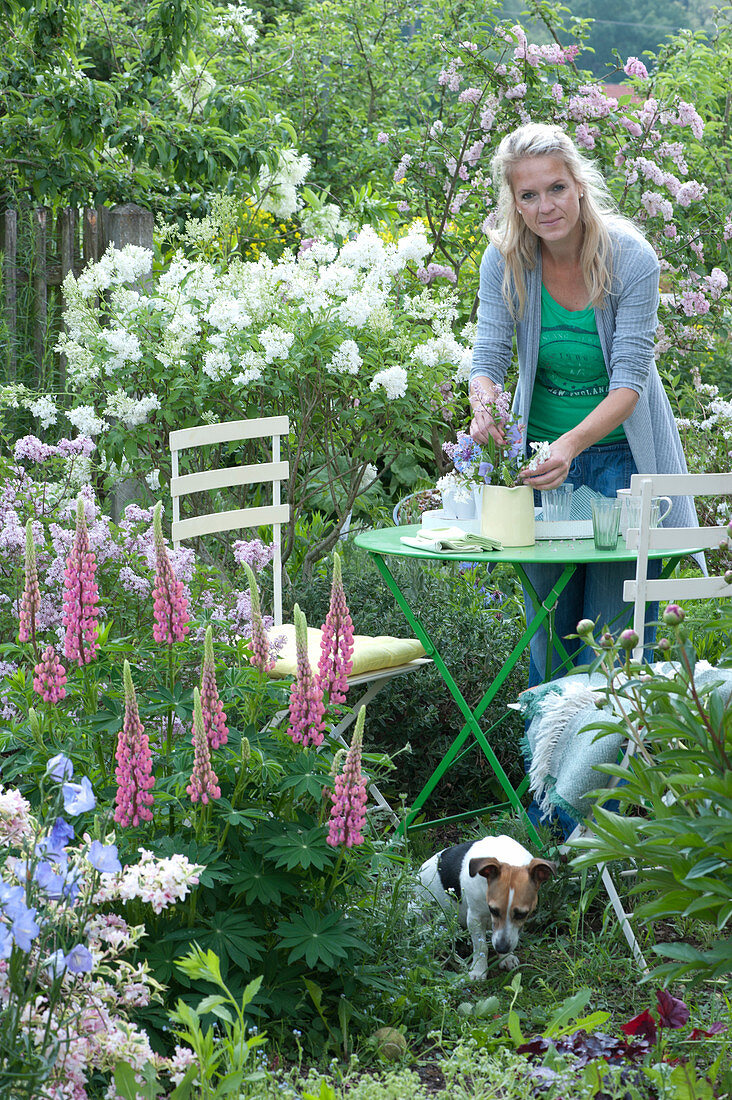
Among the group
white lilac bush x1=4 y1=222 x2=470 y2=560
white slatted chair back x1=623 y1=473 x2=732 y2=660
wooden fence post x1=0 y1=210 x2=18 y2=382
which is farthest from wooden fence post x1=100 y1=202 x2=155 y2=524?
white slatted chair back x1=623 y1=473 x2=732 y2=660

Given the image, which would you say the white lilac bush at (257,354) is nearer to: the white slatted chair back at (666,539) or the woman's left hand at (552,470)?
the woman's left hand at (552,470)

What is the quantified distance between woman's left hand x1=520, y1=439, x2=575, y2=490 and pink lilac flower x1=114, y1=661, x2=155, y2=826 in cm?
158

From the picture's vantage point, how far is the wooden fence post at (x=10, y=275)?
247 inches

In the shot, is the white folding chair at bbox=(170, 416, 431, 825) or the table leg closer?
the table leg

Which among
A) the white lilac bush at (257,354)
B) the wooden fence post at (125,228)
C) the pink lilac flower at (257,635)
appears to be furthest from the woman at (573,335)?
the wooden fence post at (125,228)

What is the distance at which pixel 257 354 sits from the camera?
4.41 m

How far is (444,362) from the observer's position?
4.74 meters

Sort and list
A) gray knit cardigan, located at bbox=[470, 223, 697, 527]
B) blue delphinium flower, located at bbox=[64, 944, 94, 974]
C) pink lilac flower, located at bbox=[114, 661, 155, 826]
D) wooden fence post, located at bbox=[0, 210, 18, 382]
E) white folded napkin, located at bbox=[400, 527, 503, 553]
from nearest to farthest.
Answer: blue delphinium flower, located at bbox=[64, 944, 94, 974] → pink lilac flower, located at bbox=[114, 661, 155, 826] → white folded napkin, located at bbox=[400, 527, 503, 553] → gray knit cardigan, located at bbox=[470, 223, 697, 527] → wooden fence post, located at bbox=[0, 210, 18, 382]

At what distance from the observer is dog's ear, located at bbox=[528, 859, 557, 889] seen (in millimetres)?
2949

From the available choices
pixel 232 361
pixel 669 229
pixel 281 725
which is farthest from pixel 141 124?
pixel 281 725

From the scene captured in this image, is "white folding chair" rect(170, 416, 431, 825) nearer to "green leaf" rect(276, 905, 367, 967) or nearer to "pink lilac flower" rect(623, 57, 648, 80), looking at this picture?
"green leaf" rect(276, 905, 367, 967)

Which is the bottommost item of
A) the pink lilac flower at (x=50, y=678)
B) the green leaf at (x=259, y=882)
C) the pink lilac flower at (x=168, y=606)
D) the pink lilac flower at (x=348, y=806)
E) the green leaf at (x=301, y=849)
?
the green leaf at (x=259, y=882)

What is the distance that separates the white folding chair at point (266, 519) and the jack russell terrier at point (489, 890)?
1.24ft

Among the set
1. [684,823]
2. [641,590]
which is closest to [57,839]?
[684,823]
